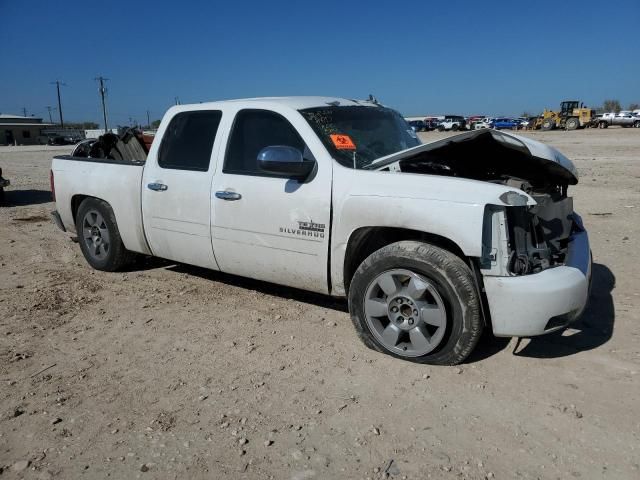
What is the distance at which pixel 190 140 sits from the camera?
485cm

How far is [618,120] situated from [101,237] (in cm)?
5556

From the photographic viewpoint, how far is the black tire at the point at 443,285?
11.0 feet

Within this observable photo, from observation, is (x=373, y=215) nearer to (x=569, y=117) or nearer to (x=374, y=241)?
(x=374, y=241)

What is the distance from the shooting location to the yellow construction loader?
163 ft

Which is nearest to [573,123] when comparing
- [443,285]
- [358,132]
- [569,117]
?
[569,117]

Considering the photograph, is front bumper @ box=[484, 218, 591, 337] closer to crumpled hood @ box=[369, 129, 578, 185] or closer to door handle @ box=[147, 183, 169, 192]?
crumpled hood @ box=[369, 129, 578, 185]

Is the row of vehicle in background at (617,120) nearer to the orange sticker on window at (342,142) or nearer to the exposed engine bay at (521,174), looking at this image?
the exposed engine bay at (521,174)

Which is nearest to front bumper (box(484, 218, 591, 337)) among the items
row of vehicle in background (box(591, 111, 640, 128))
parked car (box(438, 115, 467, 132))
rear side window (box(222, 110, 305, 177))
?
rear side window (box(222, 110, 305, 177))

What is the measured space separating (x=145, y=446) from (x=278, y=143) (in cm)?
247

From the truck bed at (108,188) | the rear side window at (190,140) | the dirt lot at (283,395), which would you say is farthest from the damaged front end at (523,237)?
the truck bed at (108,188)

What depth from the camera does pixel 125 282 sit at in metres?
5.67

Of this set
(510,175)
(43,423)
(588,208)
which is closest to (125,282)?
(43,423)

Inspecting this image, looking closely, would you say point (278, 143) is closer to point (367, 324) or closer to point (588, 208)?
point (367, 324)

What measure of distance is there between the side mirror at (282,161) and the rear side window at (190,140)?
995 millimetres
